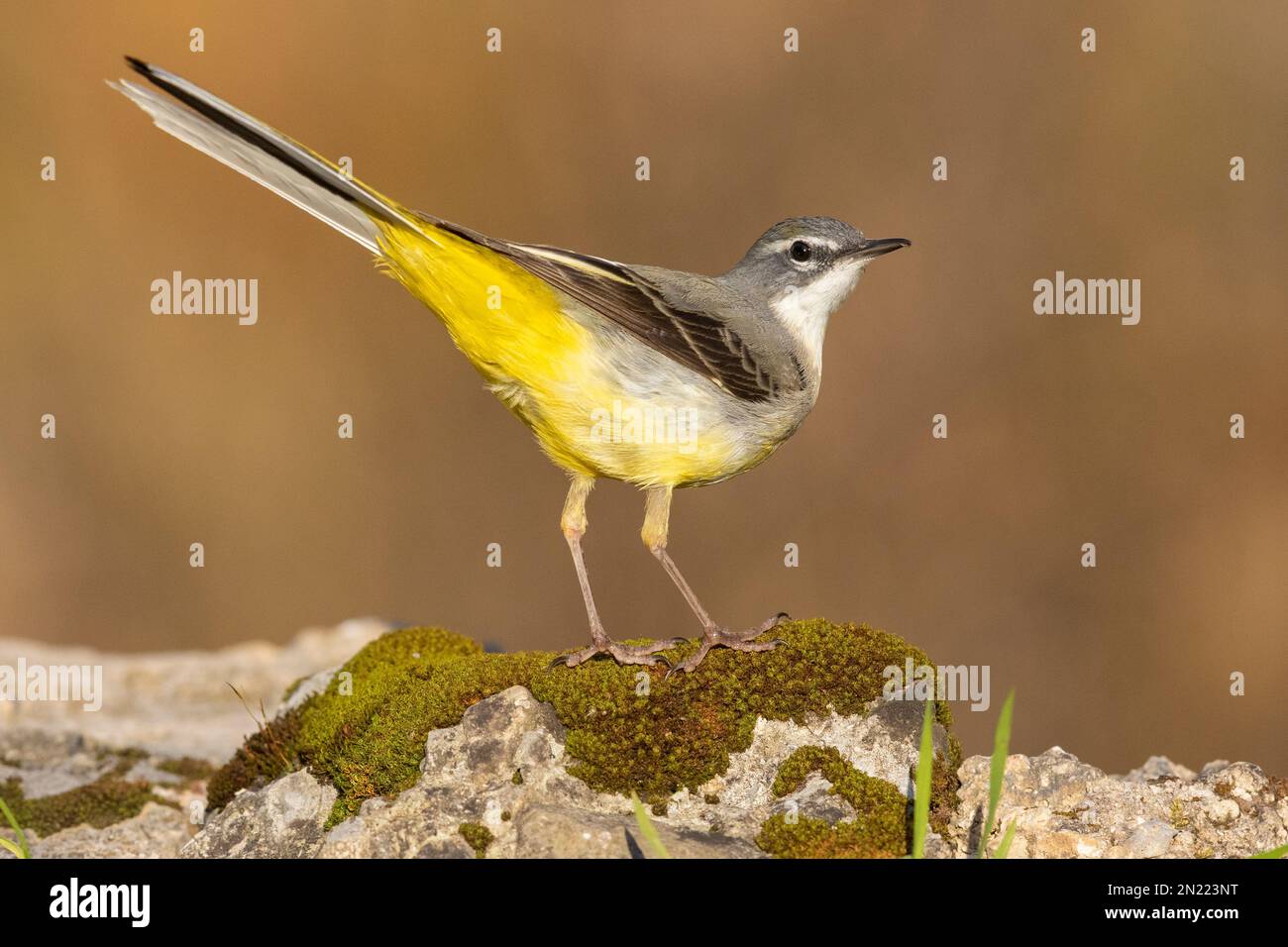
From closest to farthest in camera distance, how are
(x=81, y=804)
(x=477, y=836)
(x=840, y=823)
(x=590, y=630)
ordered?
1. (x=477, y=836)
2. (x=840, y=823)
3. (x=590, y=630)
4. (x=81, y=804)

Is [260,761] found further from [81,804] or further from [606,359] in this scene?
[606,359]

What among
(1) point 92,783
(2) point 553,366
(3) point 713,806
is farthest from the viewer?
(1) point 92,783

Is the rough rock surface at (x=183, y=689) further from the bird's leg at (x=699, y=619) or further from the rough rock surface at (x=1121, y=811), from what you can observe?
the rough rock surface at (x=1121, y=811)

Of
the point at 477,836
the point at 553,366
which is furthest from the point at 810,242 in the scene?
the point at 477,836

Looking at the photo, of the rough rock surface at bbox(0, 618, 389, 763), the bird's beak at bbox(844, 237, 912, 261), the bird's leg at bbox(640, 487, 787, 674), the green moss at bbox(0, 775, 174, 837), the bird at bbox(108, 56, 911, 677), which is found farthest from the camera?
the rough rock surface at bbox(0, 618, 389, 763)

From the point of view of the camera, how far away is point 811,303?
7461 millimetres

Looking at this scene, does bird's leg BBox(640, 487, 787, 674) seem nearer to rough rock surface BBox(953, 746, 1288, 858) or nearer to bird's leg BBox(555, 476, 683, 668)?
bird's leg BBox(555, 476, 683, 668)

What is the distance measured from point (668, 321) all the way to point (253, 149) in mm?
2320

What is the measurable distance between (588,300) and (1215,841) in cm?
408

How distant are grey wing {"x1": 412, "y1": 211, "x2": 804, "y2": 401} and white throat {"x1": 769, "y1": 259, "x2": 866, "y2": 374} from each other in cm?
39

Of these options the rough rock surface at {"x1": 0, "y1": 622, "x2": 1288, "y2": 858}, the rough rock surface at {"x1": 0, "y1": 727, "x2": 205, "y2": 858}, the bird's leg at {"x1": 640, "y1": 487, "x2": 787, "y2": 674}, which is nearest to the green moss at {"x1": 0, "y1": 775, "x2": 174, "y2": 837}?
the rough rock surface at {"x1": 0, "y1": 727, "x2": 205, "y2": 858}

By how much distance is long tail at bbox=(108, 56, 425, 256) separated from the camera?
5.41 meters

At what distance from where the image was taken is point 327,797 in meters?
6.36

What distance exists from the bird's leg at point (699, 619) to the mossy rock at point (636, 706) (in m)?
0.05
